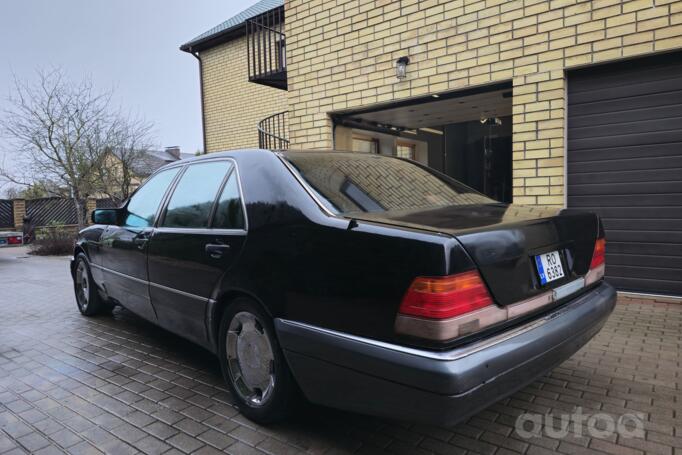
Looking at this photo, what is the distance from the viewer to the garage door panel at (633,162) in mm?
5012

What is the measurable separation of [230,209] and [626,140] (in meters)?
4.61

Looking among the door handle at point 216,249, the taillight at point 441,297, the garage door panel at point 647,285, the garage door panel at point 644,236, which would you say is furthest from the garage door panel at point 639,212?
the door handle at point 216,249

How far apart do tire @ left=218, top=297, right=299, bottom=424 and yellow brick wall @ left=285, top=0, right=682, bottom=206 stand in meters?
4.14

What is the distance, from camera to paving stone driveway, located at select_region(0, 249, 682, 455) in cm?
248

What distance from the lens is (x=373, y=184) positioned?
9.46 ft

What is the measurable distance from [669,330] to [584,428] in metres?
2.30

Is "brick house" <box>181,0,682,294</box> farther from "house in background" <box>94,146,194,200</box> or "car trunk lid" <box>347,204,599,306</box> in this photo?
"house in background" <box>94,146,194,200</box>

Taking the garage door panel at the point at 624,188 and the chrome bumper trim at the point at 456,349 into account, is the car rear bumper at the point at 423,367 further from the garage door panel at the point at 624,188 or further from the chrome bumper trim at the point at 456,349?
the garage door panel at the point at 624,188

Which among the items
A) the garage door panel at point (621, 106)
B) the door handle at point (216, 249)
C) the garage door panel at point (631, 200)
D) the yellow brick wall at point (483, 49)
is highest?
the yellow brick wall at point (483, 49)

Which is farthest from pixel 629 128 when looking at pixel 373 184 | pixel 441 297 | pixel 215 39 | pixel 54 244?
pixel 54 244

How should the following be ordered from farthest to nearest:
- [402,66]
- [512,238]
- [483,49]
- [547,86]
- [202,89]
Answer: [202,89]
[402,66]
[483,49]
[547,86]
[512,238]

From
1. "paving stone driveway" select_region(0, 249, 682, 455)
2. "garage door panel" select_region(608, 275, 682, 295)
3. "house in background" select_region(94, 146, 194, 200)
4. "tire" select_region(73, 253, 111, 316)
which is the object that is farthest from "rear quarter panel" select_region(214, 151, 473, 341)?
"house in background" select_region(94, 146, 194, 200)

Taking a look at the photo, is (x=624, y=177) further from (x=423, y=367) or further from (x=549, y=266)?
(x=423, y=367)

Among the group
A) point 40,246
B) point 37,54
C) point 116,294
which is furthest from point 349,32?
point 37,54
